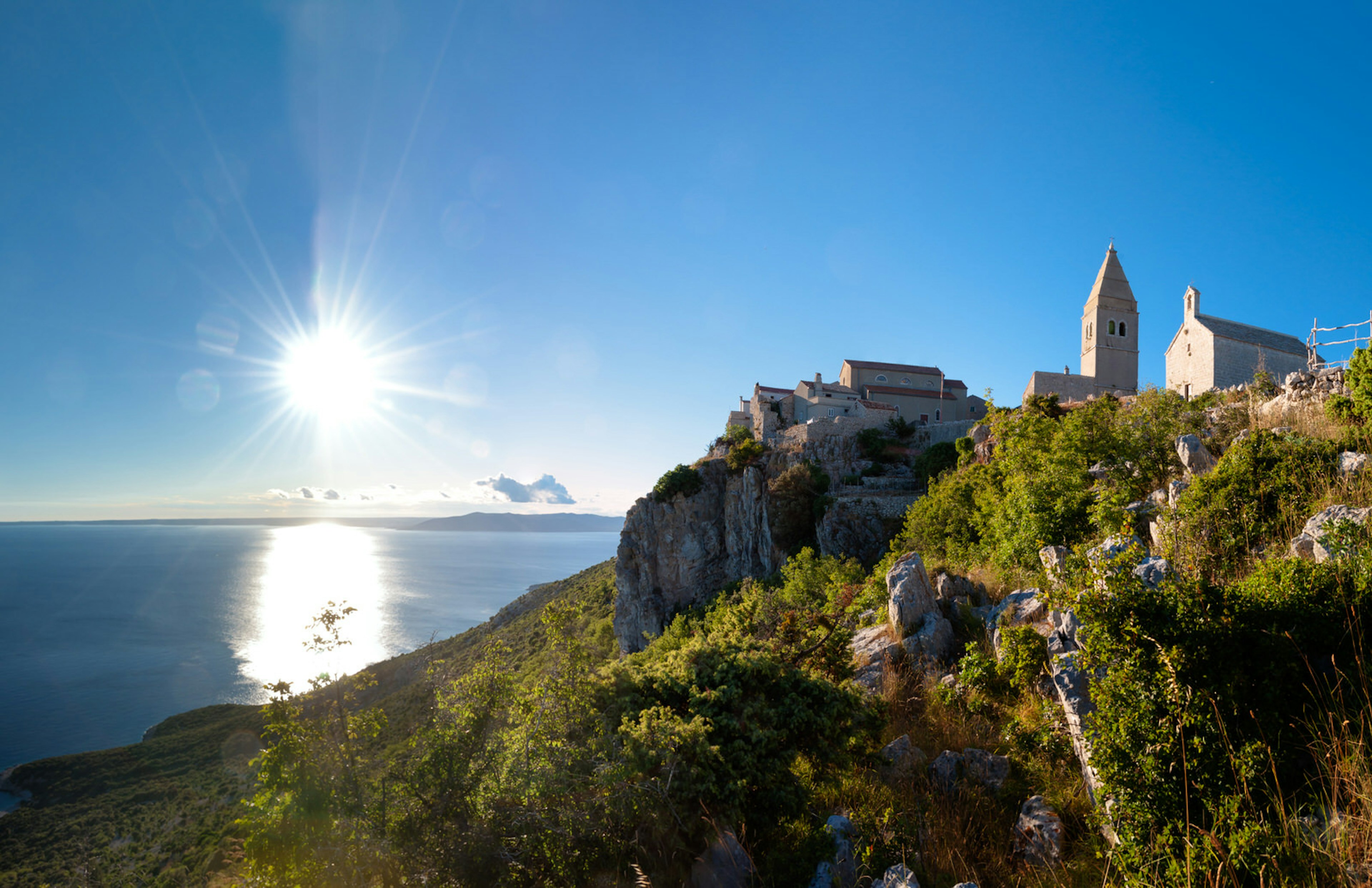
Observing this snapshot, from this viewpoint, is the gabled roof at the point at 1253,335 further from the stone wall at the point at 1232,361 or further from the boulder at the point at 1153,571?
the boulder at the point at 1153,571

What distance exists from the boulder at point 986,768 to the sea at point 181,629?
5159 mm

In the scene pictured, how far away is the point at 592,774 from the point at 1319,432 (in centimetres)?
999

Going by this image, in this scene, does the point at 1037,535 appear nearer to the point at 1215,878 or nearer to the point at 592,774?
the point at 1215,878

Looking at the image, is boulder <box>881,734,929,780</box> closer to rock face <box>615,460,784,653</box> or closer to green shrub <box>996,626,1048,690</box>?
green shrub <box>996,626,1048,690</box>

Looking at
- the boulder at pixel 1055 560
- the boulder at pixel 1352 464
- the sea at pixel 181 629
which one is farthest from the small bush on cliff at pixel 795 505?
the boulder at pixel 1352 464

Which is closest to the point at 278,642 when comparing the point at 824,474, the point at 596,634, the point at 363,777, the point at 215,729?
the point at 215,729

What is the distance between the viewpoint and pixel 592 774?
3.76 metres

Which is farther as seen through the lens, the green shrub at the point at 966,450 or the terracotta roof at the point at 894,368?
the terracotta roof at the point at 894,368

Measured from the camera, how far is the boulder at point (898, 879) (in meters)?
3.23

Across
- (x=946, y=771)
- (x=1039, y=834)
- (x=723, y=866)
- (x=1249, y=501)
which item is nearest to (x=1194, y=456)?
(x=1249, y=501)

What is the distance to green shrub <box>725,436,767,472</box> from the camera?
117 ft

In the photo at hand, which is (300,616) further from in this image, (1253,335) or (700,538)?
(1253,335)

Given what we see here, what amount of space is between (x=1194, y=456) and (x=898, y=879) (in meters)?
7.39

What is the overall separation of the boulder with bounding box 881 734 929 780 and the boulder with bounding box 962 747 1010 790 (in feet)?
1.18
